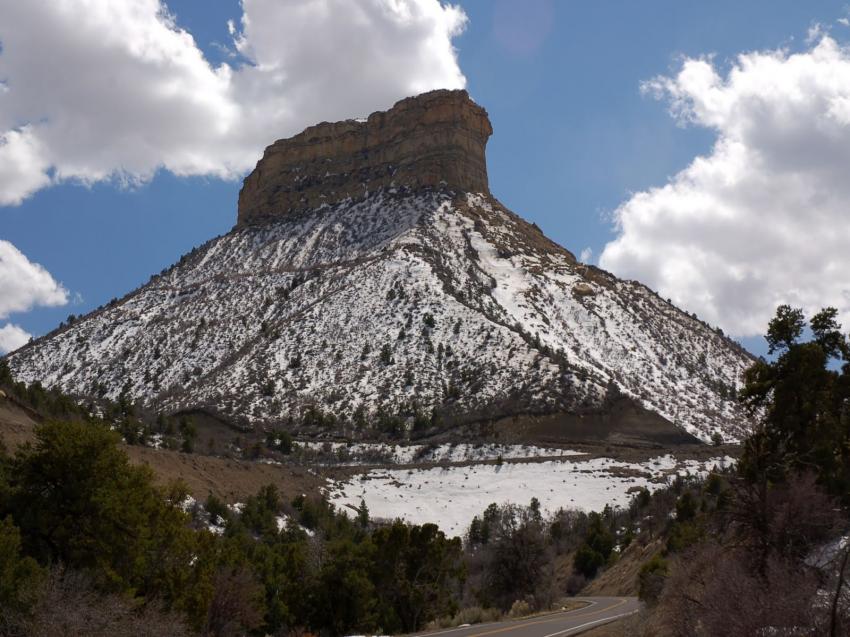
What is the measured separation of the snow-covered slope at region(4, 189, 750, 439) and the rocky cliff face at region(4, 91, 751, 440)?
0.81 feet

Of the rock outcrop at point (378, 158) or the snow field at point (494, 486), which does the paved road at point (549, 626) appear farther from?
the rock outcrop at point (378, 158)

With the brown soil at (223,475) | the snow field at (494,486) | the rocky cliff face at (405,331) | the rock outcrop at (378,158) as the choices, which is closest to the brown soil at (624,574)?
the snow field at (494,486)

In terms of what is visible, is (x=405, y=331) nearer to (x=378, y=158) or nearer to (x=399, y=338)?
(x=399, y=338)

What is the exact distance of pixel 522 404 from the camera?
76688 millimetres

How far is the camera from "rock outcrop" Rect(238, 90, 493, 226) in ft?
459

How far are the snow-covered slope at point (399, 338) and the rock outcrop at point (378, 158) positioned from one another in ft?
40.0

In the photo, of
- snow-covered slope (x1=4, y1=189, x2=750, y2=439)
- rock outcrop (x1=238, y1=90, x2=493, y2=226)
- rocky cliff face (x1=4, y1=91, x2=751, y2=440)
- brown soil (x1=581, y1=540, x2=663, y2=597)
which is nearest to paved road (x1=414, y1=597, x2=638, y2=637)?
brown soil (x1=581, y1=540, x2=663, y2=597)

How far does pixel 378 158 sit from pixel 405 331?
2522 inches

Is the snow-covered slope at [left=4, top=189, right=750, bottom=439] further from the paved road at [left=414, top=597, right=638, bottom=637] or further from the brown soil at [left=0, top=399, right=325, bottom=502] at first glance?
the paved road at [left=414, top=597, right=638, bottom=637]

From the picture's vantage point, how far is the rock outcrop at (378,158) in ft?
459

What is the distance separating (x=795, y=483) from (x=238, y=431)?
63580 mm

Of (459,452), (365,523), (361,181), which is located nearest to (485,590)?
(365,523)

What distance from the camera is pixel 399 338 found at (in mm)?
88625

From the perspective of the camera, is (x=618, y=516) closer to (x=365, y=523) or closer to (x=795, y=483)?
(x=365, y=523)
